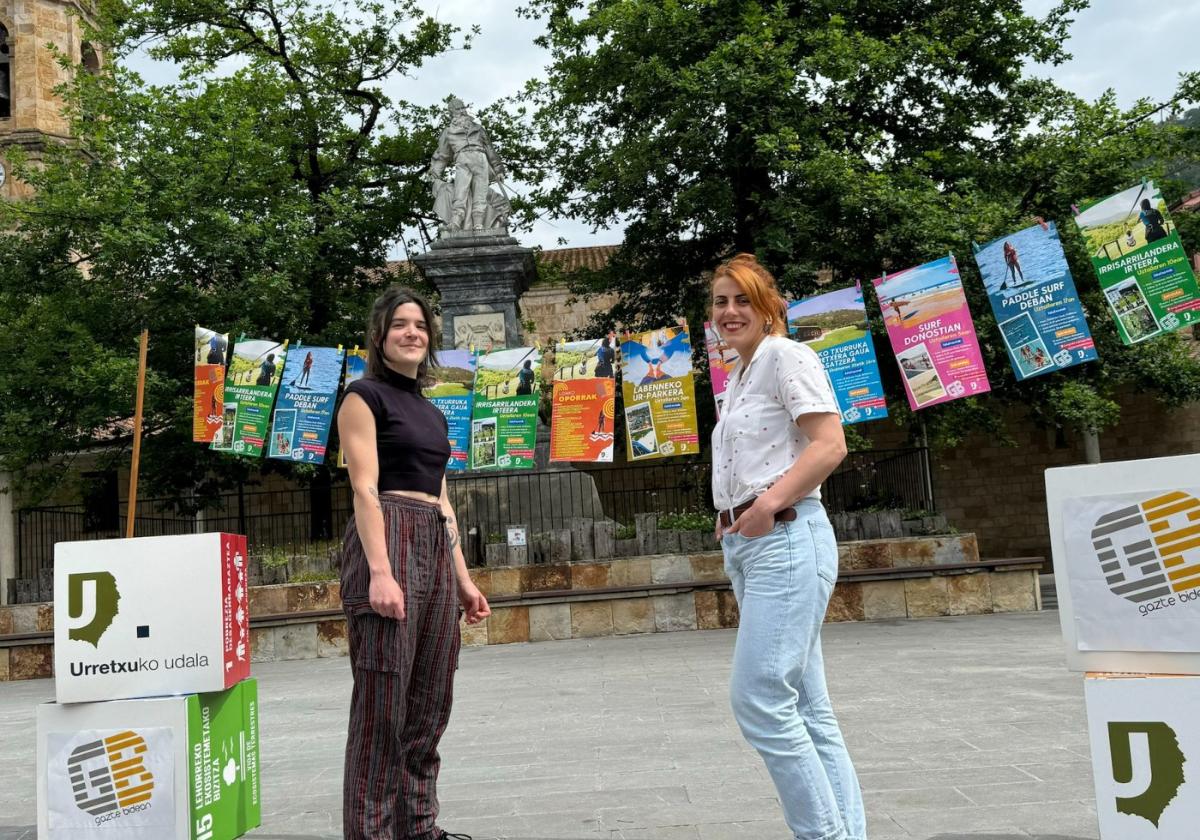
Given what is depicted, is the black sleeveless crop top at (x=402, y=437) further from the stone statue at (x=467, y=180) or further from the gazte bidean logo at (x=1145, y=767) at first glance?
the stone statue at (x=467, y=180)

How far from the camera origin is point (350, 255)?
18.6 metres

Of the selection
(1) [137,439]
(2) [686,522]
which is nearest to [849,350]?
(2) [686,522]

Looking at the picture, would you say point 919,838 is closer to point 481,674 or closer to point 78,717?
point 78,717

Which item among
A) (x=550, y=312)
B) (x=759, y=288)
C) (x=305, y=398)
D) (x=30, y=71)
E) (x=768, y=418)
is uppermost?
(x=30, y=71)

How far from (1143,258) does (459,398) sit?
23.9 feet

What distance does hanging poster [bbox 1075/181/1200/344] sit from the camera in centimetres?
1020

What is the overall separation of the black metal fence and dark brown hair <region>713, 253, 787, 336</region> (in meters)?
9.74

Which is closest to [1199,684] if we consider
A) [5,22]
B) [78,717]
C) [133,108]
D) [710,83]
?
[78,717]

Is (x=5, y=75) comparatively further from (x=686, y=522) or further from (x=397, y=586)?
(x=397, y=586)

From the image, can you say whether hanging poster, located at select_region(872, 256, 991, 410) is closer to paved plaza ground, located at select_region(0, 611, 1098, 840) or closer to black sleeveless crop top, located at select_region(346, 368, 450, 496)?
paved plaza ground, located at select_region(0, 611, 1098, 840)

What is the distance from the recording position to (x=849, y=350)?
37.6 feet

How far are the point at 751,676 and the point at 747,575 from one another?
25cm

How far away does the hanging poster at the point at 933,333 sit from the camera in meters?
11.2

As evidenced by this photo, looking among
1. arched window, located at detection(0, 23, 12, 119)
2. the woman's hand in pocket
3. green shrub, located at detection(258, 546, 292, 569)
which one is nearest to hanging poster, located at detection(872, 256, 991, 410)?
green shrub, located at detection(258, 546, 292, 569)
